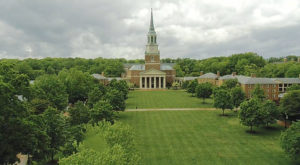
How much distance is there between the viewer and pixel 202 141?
32.7 meters

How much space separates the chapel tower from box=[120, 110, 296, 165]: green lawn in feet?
216

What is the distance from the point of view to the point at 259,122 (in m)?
35.6

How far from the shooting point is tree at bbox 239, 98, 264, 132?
1398 inches

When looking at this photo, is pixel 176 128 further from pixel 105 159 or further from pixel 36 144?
pixel 105 159

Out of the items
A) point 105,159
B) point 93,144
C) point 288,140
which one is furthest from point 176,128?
point 105,159

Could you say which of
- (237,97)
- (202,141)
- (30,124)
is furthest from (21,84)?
(237,97)

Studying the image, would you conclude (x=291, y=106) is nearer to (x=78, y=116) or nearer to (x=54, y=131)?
(x=78, y=116)

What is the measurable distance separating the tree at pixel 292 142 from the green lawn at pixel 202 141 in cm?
200

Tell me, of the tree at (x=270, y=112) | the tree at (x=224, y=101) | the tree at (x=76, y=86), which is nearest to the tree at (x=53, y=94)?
the tree at (x=76, y=86)

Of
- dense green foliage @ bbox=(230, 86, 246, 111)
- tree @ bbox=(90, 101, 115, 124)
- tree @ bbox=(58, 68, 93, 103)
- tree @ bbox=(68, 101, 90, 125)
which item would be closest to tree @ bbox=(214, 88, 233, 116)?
dense green foliage @ bbox=(230, 86, 246, 111)

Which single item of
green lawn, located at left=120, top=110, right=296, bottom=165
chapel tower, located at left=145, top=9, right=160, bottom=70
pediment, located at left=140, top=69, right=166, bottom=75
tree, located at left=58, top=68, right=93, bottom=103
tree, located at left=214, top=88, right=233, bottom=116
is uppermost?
chapel tower, located at left=145, top=9, right=160, bottom=70

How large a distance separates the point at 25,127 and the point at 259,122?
101 ft

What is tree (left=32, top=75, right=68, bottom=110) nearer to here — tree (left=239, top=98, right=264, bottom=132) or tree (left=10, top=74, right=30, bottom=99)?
tree (left=10, top=74, right=30, bottom=99)

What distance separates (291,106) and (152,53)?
77.5 m
